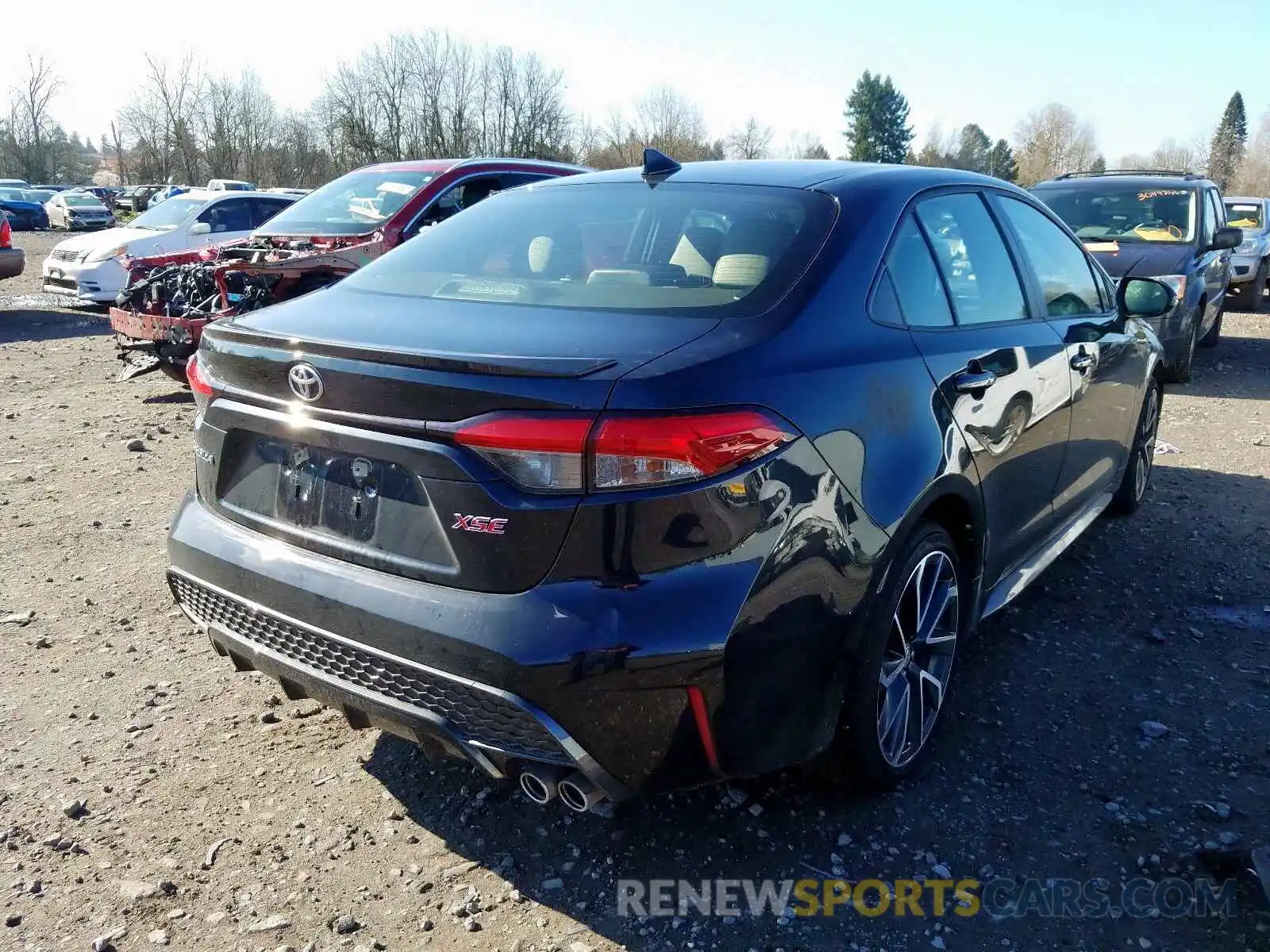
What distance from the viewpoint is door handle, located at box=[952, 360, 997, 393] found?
111 inches

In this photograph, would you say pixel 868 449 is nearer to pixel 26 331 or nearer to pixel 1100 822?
pixel 1100 822

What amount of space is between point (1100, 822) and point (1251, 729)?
0.88 m

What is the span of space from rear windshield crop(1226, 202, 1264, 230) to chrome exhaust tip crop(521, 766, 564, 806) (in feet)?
53.2

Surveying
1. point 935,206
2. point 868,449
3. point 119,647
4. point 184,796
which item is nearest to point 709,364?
point 868,449

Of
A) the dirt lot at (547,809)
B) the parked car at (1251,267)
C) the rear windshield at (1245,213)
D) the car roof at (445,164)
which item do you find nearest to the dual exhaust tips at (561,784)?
the dirt lot at (547,809)

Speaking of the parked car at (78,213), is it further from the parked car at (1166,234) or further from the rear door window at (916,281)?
the rear door window at (916,281)

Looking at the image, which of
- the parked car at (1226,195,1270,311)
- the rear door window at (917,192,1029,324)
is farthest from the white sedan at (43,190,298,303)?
the parked car at (1226,195,1270,311)

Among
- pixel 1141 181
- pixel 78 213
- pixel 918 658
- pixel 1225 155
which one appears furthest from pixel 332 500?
pixel 1225 155

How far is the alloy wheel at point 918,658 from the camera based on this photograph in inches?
107

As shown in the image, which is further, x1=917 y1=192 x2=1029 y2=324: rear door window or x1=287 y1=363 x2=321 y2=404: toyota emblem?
x1=917 y1=192 x2=1029 y2=324: rear door window

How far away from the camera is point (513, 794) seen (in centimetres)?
283

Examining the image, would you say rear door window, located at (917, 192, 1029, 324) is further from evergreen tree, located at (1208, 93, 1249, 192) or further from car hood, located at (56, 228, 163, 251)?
evergreen tree, located at (1208, 93, 1249, 192)

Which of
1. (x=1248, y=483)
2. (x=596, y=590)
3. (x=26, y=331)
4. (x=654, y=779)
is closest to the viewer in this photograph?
(x=596, y=590)

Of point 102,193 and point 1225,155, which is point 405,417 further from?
point 1225,155
